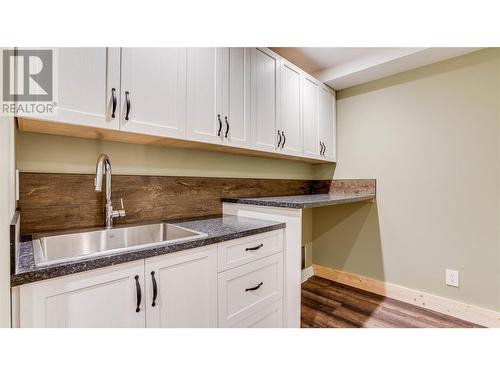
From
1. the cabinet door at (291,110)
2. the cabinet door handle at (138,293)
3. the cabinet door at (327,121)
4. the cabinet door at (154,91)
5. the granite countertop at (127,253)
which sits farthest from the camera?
the cabinet door at (327,121)

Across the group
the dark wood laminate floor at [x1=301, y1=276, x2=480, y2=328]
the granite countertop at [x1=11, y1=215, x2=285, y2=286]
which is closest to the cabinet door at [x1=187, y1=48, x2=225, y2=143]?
the granite countertop at [x1=11, y1=215, x2=285, y2=286]

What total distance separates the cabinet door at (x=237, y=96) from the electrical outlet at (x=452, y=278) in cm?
203

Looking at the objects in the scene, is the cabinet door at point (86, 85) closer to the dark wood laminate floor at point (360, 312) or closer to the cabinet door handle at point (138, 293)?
the cabinet door handle at point (138, 293)

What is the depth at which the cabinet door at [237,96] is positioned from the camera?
5.56 ft

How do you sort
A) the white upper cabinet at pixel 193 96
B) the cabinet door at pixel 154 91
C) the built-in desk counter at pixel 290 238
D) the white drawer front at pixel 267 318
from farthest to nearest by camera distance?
the built-in desk counter at pixel 290 238
the white drawer front at pixel 267 318
the cabinet door at pixel 154 91
the white upper cabinet at pixel 193 96

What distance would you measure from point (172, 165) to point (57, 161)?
66 centimetres

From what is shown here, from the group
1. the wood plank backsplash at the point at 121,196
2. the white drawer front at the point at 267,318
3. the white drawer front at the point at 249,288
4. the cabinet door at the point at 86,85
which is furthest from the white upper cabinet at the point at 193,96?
the white drawer front at the point at 267,318

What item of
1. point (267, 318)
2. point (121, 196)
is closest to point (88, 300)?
Answer: point (121, 196)

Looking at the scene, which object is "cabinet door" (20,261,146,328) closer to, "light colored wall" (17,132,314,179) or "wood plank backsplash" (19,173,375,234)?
"wood plank backsplash" (19,173,375,234)

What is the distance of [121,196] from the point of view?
Result: 153 cm

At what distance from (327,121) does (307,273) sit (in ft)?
5.79

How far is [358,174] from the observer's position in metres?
2.67
